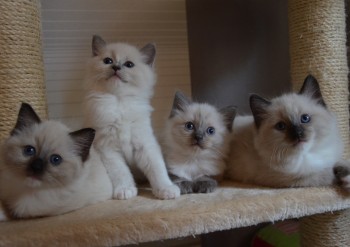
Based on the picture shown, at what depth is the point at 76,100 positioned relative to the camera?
2.09 m

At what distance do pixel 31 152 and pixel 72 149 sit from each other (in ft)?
0.43

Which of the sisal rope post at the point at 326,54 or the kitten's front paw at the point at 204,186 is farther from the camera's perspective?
the sisal rope post at the point at 326,54

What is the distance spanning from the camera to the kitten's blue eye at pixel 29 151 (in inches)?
45.0

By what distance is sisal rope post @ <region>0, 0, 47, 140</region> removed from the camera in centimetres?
139

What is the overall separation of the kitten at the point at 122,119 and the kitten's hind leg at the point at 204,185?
0.11 m

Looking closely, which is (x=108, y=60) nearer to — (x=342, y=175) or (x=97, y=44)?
(x=97, y=44)

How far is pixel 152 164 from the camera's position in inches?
54.2

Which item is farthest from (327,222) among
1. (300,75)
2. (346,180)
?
(300,75)

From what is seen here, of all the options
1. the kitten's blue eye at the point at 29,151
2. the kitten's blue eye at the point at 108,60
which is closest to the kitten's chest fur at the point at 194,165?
the kitten's blue eye at the point at 108,60

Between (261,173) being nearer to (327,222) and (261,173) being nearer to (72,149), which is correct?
(327,222)

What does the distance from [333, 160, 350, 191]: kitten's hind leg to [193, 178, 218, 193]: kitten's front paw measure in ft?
1.44

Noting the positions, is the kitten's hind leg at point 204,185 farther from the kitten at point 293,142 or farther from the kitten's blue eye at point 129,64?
the kitten's blue eye at point 129,64

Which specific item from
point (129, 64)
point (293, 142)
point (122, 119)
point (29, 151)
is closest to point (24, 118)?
point (29, 151)

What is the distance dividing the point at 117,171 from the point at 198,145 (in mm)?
339
